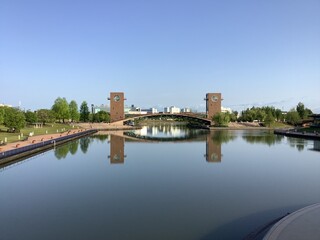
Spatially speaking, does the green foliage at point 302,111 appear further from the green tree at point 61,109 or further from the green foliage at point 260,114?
the green tree at point 61,109

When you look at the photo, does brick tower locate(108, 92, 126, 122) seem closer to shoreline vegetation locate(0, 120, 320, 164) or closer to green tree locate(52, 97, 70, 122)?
shoreline vegetation locate(0, 120, 320, 164)

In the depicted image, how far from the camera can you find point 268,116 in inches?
3688

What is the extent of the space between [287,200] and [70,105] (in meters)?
86.4

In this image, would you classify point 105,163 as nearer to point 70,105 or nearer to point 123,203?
point 123,203

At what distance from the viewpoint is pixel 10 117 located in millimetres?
44594

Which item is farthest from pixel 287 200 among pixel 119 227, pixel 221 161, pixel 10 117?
pixel 10 117

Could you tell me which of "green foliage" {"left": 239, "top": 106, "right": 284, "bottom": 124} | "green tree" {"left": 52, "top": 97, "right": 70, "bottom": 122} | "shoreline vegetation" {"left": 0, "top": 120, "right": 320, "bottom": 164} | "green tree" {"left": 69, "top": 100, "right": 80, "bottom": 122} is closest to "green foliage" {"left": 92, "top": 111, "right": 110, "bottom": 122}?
"shoreline vegetation" {"left": 0, "top": 120, "right": 320, "bottom": 164}

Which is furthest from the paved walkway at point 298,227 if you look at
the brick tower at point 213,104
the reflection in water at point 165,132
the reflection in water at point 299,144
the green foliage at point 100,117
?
the green foliage at point 100,117

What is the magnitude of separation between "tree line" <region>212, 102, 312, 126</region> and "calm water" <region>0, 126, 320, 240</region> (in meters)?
67.2

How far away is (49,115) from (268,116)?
65.8 metres

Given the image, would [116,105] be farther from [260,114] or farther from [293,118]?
[293,118]

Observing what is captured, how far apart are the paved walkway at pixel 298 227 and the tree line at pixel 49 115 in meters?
43.5

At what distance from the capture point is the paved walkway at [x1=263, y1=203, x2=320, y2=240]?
7.81 m

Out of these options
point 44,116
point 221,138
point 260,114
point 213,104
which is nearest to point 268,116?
point 260,114
